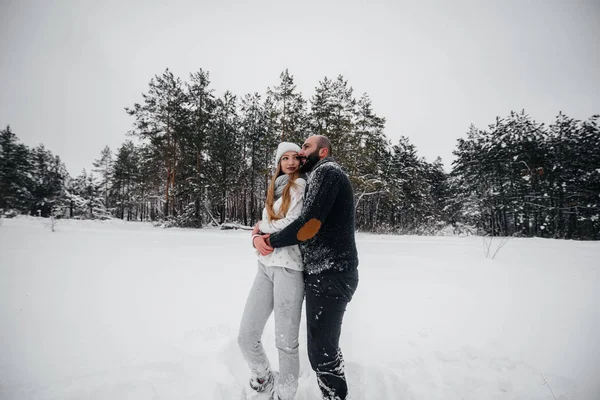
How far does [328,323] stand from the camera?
5.27 feet

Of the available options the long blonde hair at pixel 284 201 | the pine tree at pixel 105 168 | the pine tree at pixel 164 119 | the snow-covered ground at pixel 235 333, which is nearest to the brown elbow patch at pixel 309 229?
the long blonde hair at pixel 284 201

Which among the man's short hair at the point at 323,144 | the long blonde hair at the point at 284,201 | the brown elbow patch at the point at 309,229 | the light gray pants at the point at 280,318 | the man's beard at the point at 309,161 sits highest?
the man's short hair at the point at 323,144

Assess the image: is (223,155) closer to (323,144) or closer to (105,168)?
(323,144)

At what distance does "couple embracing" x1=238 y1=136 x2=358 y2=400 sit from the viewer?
1.60 metres

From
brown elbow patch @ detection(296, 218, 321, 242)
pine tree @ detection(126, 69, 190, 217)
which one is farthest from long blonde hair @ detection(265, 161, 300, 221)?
pine tree @ detection(126, 69, 190, 217)

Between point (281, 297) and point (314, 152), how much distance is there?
1164mm

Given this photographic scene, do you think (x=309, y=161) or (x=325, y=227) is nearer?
(x=325, y=227)

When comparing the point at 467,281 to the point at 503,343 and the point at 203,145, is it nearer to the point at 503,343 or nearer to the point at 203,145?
→ the point at 503,343

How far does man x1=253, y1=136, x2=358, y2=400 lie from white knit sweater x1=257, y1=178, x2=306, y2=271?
0.09 meters

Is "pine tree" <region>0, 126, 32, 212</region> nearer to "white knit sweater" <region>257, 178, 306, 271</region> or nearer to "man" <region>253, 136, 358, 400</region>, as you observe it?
"white knit sweater" <region>257, 178, 306, 271</region>

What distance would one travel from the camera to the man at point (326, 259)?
1.59 meters

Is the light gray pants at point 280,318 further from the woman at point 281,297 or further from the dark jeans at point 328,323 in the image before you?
the dark jeans at point 328,323

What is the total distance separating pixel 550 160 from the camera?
24.0 m

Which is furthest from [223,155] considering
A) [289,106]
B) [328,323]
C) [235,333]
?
[328,323]
